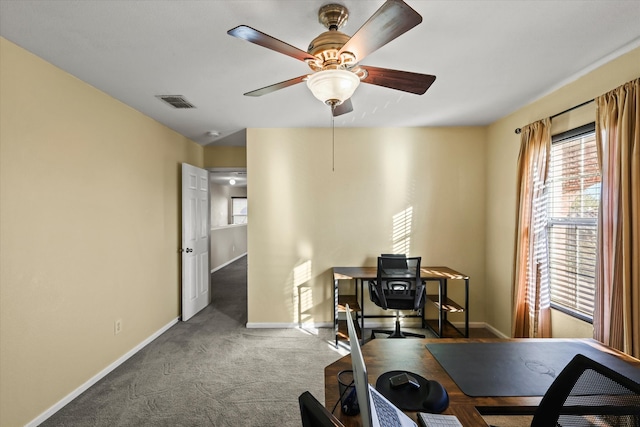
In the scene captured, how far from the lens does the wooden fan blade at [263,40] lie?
1194 mm

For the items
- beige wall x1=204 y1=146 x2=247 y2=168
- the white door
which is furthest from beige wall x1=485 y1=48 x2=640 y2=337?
the white door

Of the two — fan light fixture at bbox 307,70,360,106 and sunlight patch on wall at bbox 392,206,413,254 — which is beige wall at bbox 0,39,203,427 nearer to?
fan light fixture at bbox 307,70,360,106

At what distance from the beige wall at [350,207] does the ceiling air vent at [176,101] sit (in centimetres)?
93

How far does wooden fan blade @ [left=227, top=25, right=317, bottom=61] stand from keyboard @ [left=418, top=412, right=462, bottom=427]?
152 centimetres

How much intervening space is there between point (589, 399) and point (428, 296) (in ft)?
10.0

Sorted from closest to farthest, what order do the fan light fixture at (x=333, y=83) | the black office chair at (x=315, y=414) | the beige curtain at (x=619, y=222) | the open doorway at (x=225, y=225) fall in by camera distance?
the black office chair at (x=315, y=414) → the fan light fixture at (x=333, y=83) → the beige curtain at (x=619, y=222) → the open doorway at (x=225, y=225)

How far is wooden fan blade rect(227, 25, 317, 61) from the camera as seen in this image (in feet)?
3.92

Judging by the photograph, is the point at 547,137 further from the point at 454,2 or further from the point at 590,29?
the point at 454,2

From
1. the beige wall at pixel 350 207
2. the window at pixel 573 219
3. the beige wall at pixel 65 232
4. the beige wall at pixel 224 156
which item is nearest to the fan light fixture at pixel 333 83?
the beige wall at pixel 65 232

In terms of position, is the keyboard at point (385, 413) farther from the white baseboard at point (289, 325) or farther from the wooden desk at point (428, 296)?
the white baseboard at point (289, 325)

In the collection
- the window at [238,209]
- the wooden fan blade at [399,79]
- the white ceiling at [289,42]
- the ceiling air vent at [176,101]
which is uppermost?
the white ceiling at [289,42]

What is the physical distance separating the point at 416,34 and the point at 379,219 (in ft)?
7.60

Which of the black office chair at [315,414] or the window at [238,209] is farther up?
the window at [238,209]

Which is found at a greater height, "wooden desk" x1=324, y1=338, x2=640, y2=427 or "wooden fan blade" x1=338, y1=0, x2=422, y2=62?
"wooden fan blade" x1=338, y1=0, x2=422, y2=62
